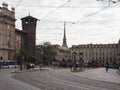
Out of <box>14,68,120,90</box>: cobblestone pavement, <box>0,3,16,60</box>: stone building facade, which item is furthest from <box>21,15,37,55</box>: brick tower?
<box>14,68,120,90</box>: cobblestone pavement

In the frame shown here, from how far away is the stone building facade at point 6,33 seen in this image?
110219 mm

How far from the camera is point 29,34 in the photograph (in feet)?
472

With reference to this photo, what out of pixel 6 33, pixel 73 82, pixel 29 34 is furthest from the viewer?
pixel 29 34

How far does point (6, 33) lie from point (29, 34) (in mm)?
30677

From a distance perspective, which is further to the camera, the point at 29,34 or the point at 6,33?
the point at 29,34

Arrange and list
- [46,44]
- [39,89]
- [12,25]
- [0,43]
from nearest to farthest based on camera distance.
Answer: [39,89], [0,43], [12,25], [46,44]

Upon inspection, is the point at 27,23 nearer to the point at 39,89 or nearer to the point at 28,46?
the point at 28,46

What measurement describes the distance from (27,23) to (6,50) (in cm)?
3661

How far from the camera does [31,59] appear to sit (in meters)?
120

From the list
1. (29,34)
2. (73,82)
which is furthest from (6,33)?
(73,82)

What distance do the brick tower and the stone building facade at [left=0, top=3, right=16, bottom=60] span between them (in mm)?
24146

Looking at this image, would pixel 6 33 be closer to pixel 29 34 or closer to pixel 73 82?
pixel 29 34

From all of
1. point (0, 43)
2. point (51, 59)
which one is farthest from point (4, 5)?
point (51, 59)

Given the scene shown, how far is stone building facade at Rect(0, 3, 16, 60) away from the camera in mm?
110219
